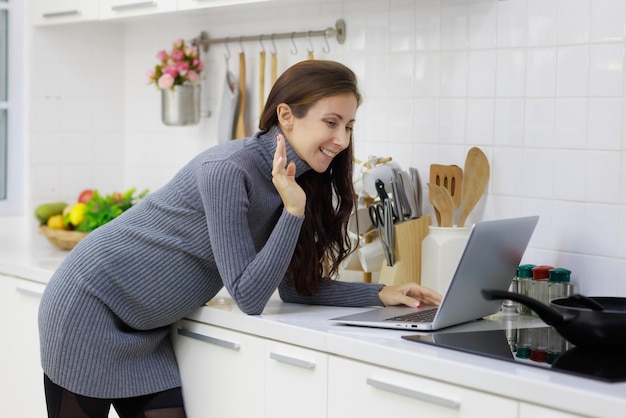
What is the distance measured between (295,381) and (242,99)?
1351 mm

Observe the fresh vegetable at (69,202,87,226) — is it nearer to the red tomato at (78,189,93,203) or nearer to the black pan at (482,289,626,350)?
the red tomato at (78,189,93,203)

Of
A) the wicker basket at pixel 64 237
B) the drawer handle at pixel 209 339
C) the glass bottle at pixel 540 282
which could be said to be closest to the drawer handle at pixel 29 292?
the wicker basket at pixel 64 237

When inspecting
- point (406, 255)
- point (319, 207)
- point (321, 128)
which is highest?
point (321, 128)

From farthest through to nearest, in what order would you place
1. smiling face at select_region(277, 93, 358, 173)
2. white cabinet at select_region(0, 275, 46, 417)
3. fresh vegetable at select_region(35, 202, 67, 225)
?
1. fresh vegetable at select_region(35, 202, 67, 225)
2. white cabinet at select_region(0, 275, 46, 417)
3. smiling face at select_region(277, 93, 358, 173)

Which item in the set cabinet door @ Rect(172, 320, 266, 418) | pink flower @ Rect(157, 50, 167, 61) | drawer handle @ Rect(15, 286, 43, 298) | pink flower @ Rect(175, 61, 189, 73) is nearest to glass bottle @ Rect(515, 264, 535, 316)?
cabinet door @ Rect(172, 320, 266, 418)

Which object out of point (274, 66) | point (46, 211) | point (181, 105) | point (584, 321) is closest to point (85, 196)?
point (46, 211)

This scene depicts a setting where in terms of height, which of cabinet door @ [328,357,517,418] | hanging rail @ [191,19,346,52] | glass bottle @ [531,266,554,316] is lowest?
cabinet door @ [328,357,517,418]

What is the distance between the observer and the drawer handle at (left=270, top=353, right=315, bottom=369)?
1.94 meters

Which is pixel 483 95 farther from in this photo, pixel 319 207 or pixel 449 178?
pixel 319 207

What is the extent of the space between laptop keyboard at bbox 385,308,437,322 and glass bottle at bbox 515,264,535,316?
24 centimetres

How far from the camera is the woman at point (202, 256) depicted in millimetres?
1975

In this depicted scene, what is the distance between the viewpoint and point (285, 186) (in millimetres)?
1966

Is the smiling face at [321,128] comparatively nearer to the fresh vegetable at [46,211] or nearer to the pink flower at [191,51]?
the pink flower at [191,51]

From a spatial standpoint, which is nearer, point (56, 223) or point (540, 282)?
point (540, 282)
